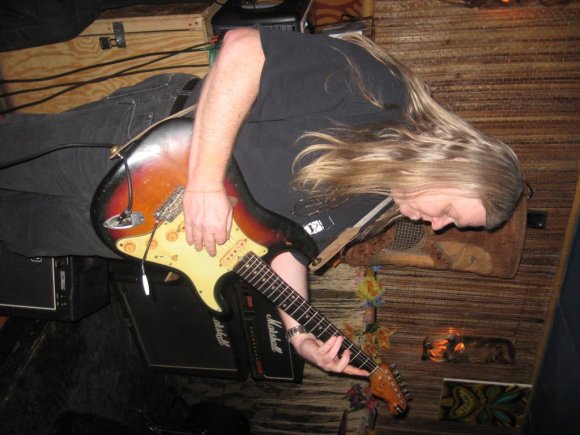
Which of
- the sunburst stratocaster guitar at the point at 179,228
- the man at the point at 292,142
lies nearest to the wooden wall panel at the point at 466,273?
the man at the point at 292,142

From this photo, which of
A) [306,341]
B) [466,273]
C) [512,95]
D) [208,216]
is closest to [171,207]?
[208,216]

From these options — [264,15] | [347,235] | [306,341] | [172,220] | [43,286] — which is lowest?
[306,341]

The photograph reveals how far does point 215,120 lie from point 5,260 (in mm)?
1291

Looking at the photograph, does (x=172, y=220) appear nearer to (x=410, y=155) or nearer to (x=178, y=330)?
(x=410, y=155)

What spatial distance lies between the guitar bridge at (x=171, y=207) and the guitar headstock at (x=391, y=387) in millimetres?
975

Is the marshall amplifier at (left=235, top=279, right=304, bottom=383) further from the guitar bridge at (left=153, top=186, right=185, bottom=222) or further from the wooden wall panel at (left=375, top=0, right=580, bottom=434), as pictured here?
the guitar bridge at (left=153, top=186, right=185, bottom=222)

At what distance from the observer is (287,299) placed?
147 centimetres

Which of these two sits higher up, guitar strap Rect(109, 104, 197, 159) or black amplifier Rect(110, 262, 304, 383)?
guitar strap Rect(109, 104, 197, 159)

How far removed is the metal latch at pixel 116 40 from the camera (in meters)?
1.99

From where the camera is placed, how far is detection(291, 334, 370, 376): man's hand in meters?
1.42

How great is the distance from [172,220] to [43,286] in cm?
80

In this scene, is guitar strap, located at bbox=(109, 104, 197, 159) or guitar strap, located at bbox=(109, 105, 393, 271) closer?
guitar strap, located at bbox=(109, 104, 197, 159)

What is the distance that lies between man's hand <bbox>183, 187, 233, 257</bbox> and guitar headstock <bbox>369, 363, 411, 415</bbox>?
83cm

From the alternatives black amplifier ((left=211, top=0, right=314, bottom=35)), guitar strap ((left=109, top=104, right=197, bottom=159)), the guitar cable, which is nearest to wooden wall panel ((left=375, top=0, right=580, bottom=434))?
black amplifier ((left=211, top=0, right=314, bottom=35))
